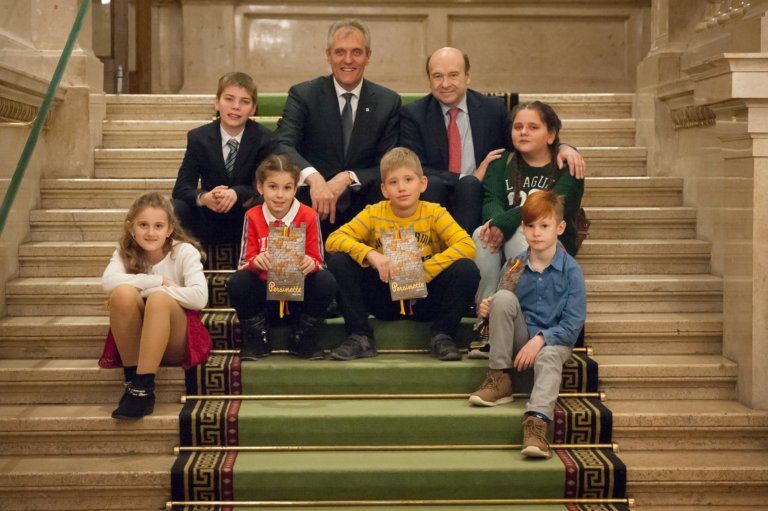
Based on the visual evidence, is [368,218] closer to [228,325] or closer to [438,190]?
[438,190]

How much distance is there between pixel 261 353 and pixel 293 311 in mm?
228

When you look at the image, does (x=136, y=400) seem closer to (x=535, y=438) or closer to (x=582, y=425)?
(x=535, y=438)

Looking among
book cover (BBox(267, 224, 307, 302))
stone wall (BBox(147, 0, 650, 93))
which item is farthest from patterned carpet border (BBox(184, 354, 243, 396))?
stone wall (BBox(147, 0, 650, 93))

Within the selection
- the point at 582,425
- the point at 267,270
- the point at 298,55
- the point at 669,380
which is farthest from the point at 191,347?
the point at 298,55

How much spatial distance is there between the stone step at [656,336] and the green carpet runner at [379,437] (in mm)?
Answer: 205

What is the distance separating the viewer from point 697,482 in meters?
3.85

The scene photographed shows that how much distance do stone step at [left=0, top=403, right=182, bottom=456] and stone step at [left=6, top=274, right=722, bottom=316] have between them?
78 centimetres

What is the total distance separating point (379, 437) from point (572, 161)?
1570mm

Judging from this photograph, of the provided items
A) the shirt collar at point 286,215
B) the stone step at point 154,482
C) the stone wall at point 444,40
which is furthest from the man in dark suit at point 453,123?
the stone wall at point 444,40

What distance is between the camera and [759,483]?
12.7ft

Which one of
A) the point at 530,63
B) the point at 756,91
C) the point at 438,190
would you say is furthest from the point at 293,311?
the point at 530,63

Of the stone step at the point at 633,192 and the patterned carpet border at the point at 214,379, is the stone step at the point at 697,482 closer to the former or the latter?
the patterned carpet border at the point at 214,379

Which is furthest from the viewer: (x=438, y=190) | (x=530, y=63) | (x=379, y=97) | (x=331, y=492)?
(x=530, y=63)

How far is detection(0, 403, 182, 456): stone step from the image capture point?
393 centimetres
